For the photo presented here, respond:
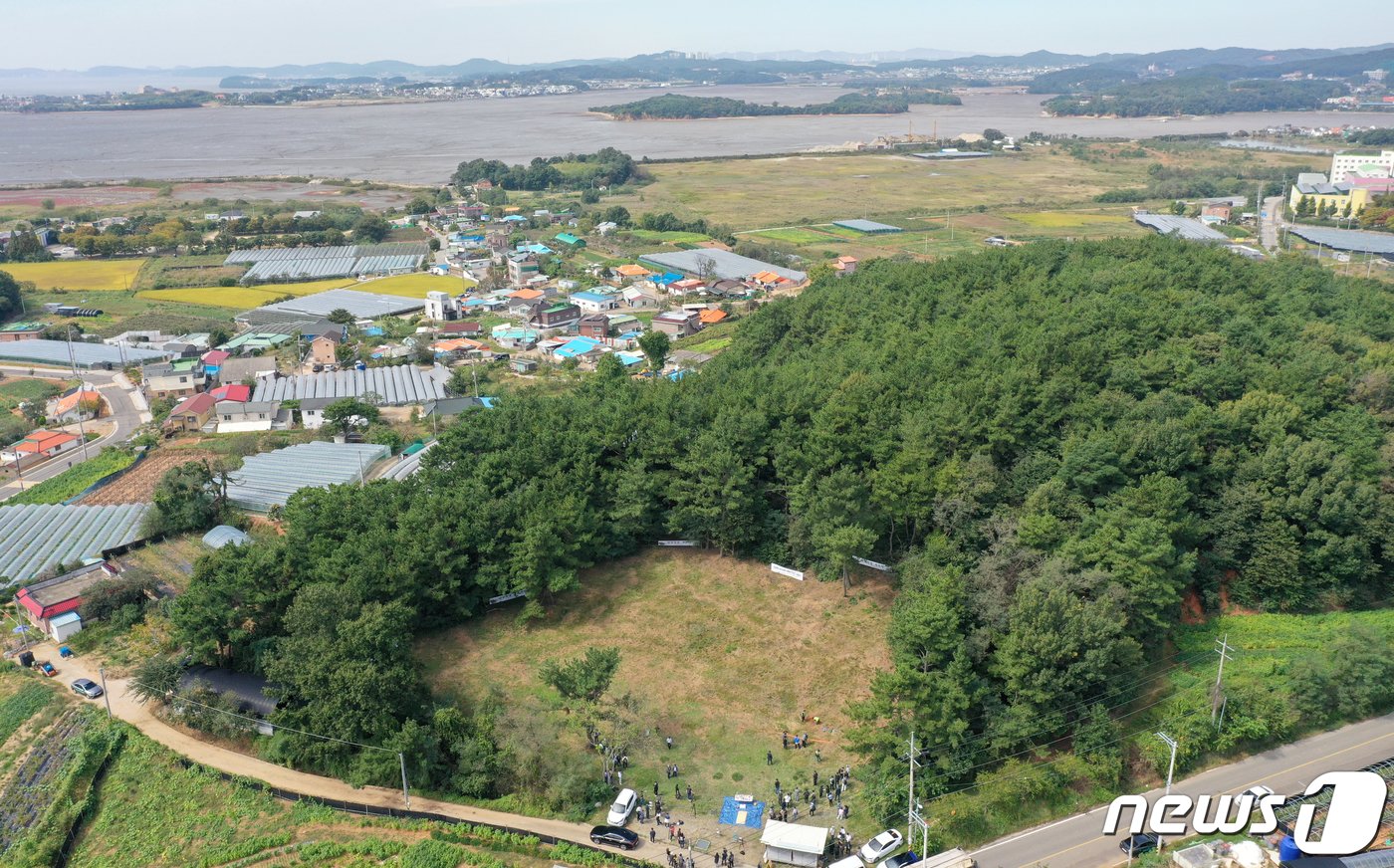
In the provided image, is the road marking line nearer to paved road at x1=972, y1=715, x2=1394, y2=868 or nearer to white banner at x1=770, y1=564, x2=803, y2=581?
paved road at x1=972, y1=715, x2=1394, y2=868

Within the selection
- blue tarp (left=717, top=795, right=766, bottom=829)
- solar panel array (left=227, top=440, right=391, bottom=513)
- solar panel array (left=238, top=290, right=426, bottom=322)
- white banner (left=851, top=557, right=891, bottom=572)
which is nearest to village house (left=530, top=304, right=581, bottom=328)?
solar panel array (left=238, top=290, right=426, bottom=322)

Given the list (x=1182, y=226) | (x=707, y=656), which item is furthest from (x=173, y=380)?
(x=1182, y=226)

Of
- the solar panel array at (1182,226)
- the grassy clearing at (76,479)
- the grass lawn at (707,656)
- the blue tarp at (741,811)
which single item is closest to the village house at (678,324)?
the grass lawn at (707,656)

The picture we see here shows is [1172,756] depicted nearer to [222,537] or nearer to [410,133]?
[222,537]

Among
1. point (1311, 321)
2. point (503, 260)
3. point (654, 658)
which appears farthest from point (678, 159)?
point (654, 658)

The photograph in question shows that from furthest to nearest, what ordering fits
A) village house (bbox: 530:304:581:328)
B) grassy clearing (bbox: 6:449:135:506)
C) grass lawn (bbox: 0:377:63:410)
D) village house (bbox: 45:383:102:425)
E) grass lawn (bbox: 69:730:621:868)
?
village house (bbox: 530:304:581:328)
grass lawn (bbox: 0:377:63:410)
village house (bbox: 45:383:102:425)
grassy clearing (bbox: 6:449:135:506)
grass lawn (bbox: 69:730:621:868)

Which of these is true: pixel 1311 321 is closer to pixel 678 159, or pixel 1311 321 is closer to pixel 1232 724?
pixel 1232 724
